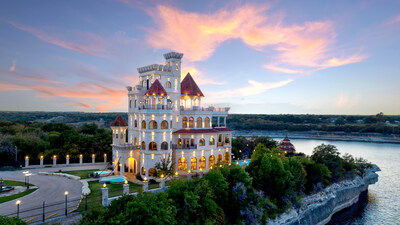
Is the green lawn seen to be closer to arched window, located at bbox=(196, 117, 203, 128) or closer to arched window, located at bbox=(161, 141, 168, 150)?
arched window, located at bbox=(161, 141, 168, 150)

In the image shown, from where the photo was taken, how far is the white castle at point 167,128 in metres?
37.8

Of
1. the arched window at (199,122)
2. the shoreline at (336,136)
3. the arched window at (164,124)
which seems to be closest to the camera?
the arched window at (164,124)

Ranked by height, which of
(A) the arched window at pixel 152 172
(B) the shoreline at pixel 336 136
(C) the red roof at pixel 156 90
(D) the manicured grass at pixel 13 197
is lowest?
(B) the shoreline at pixel 336 136

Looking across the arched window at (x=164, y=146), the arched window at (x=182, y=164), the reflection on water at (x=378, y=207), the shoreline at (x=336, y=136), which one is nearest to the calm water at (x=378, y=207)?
the reflection on water at (x=378, y=207)

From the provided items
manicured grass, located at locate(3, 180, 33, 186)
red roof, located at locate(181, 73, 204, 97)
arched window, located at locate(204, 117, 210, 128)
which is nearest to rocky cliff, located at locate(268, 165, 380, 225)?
arched window, located at locate(204, 117, 210, 128)

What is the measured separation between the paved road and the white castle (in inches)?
317

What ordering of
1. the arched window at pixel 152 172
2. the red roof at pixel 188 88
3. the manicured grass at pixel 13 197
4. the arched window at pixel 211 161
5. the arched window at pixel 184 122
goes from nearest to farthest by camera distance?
the manicured grass at pixel 13 197 → the arched window at pixel 152 172 → the arched window at pixel 184 122 → the arched window at pixel 211 161 → the red roof at pixel 188 88

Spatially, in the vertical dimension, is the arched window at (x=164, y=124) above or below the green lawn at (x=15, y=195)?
above

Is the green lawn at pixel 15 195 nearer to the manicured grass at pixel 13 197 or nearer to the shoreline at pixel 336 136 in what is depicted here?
the manicured grass at pixel 13 197

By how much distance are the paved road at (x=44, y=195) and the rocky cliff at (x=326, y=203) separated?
23206 mm

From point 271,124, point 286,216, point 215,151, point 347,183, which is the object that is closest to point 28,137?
point 215,151

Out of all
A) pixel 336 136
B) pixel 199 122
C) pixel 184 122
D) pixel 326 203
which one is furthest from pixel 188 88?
pixel 336 136

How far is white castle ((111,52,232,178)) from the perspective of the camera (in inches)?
1486

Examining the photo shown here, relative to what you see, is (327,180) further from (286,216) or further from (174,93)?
(174,93)
